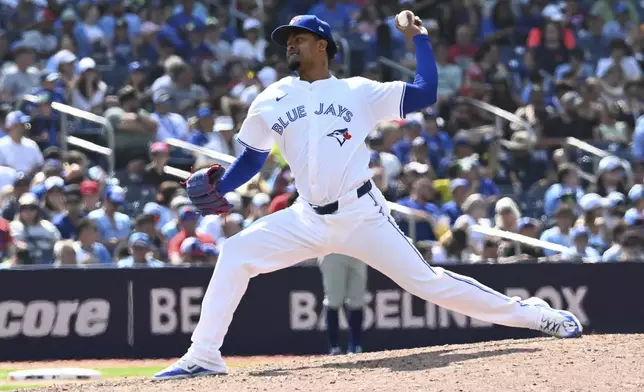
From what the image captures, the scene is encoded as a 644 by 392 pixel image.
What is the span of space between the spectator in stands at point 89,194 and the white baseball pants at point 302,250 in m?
6.15

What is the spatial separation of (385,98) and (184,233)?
556 centimetres

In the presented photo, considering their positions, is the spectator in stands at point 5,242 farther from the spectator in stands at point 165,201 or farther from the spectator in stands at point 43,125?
the spectator in stands at point 43,125

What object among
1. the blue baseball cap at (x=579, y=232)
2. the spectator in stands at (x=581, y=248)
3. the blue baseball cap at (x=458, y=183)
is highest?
the blue baseball cap at (x=458, y=183)

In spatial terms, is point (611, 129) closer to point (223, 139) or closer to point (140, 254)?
point (223, 139)

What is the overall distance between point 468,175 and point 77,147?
14.1 feet

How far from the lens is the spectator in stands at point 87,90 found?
49.1ft

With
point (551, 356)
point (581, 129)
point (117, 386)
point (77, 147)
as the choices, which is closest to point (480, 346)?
point (551, 356)

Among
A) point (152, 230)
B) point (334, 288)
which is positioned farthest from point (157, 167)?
point (334, 288)

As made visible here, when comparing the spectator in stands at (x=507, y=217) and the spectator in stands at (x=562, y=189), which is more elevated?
the spectator in stands at (x=562, y=189)

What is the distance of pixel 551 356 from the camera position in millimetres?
7281

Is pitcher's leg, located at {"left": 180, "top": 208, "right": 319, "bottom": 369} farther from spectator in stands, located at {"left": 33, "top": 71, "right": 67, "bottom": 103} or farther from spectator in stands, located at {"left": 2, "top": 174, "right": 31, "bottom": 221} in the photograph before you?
spectator in stands, located at {"left": 33, "top": 71, "right": 67, "bottom": 103}

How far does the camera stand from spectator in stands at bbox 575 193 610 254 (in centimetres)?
1363

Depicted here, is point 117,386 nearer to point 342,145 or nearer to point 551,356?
point 342,145

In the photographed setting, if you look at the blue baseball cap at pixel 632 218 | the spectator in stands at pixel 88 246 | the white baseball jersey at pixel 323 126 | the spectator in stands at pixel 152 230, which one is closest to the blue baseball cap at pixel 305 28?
the white baseball jersey at pixel 323 126
